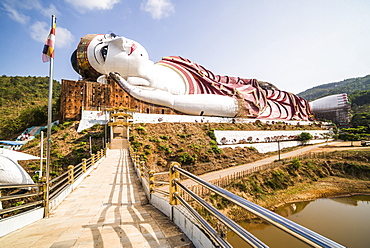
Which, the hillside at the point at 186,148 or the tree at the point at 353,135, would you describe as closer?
the hillside at the point at 186,148

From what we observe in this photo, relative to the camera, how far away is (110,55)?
18.2 meters

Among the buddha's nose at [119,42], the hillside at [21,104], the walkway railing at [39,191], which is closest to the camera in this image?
A: the walkway railing at [39,191]

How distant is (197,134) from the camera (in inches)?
709

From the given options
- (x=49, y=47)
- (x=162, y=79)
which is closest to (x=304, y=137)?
(x=162, y=79)

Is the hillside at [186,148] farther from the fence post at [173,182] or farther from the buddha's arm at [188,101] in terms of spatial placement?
the fence post at [173,182]

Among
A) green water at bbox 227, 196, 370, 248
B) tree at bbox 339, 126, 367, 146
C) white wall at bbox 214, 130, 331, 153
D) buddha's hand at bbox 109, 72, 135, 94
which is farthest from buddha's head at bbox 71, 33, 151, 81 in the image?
tree at bbox 339, 126, 367, 146

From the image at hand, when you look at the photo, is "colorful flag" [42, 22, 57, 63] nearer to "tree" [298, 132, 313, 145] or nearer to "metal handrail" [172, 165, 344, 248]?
"metal handrail" [172, 165, 344, 248]

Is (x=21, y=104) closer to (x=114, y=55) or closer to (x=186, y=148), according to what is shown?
(x=114, y=55)

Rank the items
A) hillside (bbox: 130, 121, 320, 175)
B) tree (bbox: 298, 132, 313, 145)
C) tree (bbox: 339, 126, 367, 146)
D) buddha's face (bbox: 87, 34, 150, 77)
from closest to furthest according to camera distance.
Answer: hillside (bbox: 130, 121, 320, 175) → buddha's face (bbox: 87, 34, 150, 77) → tree (bbox: 298, 132, 313, 145) → tree (bbox: 339, 126, 367, 146)

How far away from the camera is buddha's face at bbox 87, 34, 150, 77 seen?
1805cm

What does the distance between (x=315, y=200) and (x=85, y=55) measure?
2338 centimetres

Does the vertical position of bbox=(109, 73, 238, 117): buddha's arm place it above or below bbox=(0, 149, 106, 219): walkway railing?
above

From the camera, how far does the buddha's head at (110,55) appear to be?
59.3 feet

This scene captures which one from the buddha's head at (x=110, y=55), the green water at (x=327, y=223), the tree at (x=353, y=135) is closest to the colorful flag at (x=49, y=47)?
the green water at (x=327, y=223)
